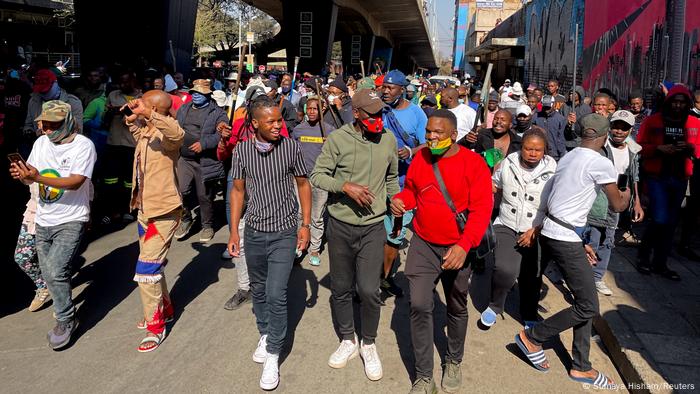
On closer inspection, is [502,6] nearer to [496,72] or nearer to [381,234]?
[496,72]

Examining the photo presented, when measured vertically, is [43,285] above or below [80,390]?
above

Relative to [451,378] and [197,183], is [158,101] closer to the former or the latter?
[197,183]

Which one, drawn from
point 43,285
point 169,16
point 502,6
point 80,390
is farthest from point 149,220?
point 502,6

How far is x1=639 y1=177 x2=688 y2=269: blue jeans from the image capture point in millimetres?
5473

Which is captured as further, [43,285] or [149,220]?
[43,285]

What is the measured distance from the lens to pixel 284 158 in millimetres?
3676

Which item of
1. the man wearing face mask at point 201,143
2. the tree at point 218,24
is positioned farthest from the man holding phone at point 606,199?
the tree at point 218,24

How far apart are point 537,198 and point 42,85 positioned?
607cm

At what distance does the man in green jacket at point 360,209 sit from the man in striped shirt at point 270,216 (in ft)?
0.80

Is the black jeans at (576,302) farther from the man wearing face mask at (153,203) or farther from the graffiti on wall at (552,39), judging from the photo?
the graffiti on wall at (552,39)

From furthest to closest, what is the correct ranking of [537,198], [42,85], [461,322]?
[42,85]
[537,198]
[461,322]

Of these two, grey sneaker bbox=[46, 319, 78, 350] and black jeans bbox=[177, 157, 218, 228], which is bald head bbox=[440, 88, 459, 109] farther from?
grey sneaker bbox=[46, 319, 78, 350]

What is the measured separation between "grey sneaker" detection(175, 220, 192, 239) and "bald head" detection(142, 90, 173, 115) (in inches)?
123

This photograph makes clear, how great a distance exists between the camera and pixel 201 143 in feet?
20.4
